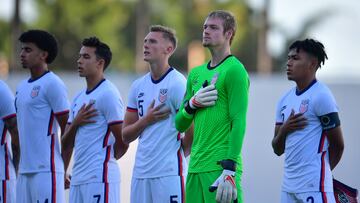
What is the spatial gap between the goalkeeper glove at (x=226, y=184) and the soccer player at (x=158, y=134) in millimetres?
1501

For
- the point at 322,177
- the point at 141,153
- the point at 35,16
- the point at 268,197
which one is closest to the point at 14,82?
the point at 268,197

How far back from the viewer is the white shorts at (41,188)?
1026cm

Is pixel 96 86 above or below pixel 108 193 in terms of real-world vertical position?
above

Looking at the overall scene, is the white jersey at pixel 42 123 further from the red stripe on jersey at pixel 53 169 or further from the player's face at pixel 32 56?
the player's face at pixel 32 56

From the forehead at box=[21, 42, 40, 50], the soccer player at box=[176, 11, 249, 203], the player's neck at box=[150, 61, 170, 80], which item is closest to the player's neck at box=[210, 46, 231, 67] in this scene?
the soccer player at box=[176, 11, 249, 203]

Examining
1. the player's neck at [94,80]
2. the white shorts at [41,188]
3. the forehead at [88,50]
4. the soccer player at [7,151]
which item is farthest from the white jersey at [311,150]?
the soccer player at [7,151]

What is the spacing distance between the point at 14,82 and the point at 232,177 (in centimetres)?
752

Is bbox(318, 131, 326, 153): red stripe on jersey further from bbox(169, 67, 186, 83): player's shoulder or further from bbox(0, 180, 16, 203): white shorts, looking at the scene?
bbox(0, 180, 16, 203): white shorts

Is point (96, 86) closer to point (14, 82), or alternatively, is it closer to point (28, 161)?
point (28, 161)

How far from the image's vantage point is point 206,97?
8438 mm

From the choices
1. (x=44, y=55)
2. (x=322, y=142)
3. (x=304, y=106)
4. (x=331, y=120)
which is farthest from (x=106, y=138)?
(x=331, y=120)

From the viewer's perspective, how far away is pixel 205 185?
8.43 meters

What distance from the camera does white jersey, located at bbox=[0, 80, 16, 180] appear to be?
10852 millimetres

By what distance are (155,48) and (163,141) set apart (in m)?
0.92
